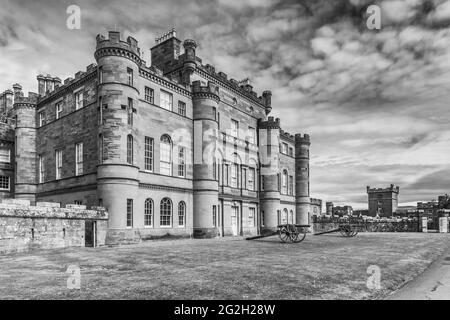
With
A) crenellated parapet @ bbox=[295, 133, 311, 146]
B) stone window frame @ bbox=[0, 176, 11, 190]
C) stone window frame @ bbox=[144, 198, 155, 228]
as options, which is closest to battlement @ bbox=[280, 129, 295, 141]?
crenellated parapet @ bbox=[295, 133, 311, 146]

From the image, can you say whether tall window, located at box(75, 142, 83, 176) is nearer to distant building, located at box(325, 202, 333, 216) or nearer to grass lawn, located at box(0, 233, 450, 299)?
grass lawn, located at box(0, 233, 450, 299)

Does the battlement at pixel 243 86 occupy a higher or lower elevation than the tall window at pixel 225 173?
higher

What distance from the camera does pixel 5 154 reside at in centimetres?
3266

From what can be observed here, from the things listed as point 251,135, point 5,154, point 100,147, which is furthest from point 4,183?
point 251,135

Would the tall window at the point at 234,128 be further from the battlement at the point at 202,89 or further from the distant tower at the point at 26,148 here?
the distant tower at the point at 26,148

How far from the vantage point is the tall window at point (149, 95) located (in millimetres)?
27172

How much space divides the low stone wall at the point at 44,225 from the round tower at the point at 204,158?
30.0 ft

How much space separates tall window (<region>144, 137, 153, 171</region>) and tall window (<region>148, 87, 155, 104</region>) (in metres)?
2.91

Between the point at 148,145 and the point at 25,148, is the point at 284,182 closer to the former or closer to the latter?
the point at 148,145

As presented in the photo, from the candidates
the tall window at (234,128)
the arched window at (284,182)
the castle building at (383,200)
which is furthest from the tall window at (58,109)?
the castle building at (383,200)

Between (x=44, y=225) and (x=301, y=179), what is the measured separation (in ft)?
114

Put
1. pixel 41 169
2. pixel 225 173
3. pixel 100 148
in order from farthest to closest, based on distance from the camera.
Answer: pixel 225 173
pixel 41 169
pixel 100 148

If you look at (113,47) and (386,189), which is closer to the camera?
(113,47)
